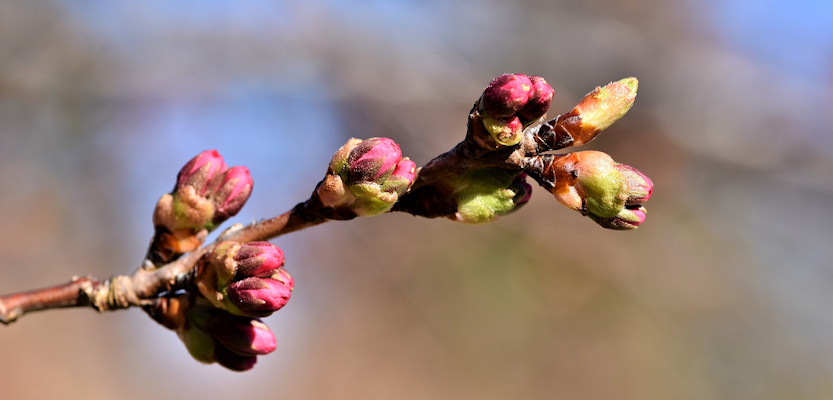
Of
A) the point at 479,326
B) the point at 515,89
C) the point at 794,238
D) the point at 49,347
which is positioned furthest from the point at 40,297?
the point at 49,347

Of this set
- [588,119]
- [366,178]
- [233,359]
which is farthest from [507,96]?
[233,359]

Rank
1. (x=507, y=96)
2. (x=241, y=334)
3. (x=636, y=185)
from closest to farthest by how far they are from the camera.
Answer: (x=507, y=96) → (x=636, y=185) → (x=241, y=334)

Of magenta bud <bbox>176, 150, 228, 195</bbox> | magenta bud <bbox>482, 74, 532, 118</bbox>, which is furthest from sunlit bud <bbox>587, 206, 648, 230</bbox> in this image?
magenta bud <bbox>176, 150, 228, 195</bbox>

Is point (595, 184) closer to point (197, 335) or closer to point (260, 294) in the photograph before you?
point (260, 294)

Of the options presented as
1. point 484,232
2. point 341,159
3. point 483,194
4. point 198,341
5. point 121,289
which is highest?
point 341,159

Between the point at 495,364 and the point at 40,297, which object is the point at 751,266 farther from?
the point at 40,297

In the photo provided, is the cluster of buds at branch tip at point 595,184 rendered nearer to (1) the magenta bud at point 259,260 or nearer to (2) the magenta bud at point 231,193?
(1) the magenta bud at point 259,260
